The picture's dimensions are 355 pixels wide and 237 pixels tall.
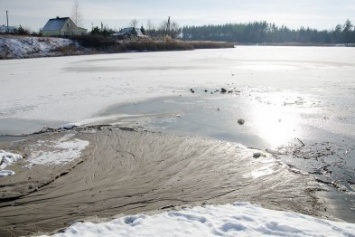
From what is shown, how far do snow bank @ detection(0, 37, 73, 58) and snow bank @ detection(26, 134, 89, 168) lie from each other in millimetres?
26440

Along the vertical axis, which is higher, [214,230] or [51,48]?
[51,48]

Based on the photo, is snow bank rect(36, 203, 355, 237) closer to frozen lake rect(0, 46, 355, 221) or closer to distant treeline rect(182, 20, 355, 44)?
frozen lake rect(0, 46, 355, 221)

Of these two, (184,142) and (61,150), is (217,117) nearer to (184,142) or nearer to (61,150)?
(184,142)

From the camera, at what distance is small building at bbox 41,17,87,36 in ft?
178

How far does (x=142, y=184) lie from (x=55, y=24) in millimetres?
56001

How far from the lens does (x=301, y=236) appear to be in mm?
3416

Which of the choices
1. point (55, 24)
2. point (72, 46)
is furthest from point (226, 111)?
point (55, 24)

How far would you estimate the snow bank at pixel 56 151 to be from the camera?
5.78m

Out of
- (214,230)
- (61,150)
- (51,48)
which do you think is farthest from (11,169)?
(51,48)

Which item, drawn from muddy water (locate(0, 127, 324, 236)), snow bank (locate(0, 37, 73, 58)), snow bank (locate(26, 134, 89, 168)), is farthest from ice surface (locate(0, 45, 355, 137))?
snow bank (locate(0, 37, 73, 58))

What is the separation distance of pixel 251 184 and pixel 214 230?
1507mm

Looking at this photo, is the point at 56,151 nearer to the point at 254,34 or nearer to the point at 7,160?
the point at 7,160

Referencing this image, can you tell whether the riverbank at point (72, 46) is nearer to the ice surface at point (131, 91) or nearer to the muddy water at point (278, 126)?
the ice surface at point (131, 91)

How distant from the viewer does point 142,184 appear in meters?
4.91
